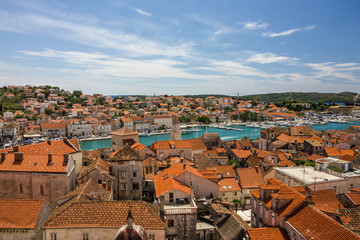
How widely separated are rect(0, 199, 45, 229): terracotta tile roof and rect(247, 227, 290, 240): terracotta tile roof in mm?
12229

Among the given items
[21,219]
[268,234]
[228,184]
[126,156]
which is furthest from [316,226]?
[126,156]

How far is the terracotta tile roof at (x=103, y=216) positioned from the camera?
518 inches

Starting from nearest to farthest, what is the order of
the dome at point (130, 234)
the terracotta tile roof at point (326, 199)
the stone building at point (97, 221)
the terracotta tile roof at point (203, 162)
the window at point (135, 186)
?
the dome at point (130, 234), the stone building at point (97, 221), the terracotta tile roof at point (326, 199), the window at point (135, 186), the terracotta tile roof at point (203, 162)

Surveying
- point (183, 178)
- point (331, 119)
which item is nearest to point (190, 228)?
point (183, 178)

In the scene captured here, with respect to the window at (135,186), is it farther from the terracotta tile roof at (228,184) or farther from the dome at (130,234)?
the dome at (130,234)

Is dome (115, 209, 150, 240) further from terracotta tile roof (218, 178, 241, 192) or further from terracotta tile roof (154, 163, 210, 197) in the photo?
terracotta tile roof (218, 178, 241, 192)

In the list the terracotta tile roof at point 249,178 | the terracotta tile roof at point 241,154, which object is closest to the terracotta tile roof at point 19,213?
the terracotta tile roof at point 249,178

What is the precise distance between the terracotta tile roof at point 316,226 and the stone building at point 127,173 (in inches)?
550

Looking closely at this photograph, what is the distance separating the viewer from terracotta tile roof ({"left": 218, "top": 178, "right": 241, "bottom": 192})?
26833 millimetres

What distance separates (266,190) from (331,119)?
15003cm

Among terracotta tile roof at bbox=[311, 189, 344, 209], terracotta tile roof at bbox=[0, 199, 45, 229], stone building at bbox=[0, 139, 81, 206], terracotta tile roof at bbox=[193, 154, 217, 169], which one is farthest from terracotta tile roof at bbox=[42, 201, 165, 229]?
terracotta tile roof at bbox=[193, 154, 217, 169]

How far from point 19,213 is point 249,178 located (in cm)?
2260

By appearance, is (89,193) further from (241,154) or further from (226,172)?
(241,154)

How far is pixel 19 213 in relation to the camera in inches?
548
